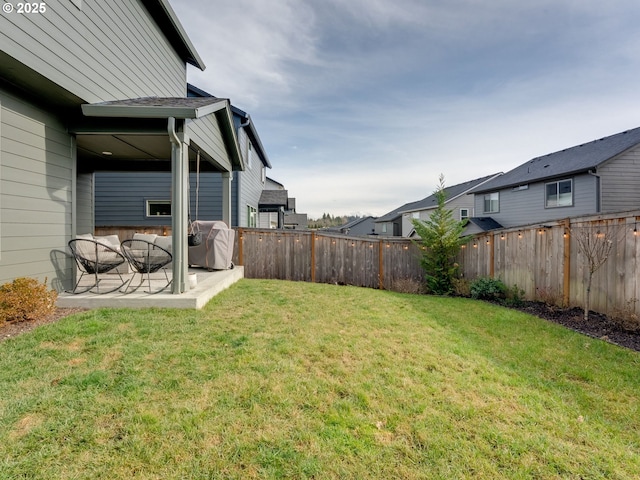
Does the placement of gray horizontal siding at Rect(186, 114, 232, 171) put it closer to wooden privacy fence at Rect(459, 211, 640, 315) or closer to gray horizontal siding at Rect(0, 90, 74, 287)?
gray horizontal siding at Rect(0, 90, 74, 287)

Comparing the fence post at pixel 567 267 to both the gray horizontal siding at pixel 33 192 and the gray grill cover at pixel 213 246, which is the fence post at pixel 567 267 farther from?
the gray horizontal siding at pixel 33 192

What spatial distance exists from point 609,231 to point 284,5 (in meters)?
8.76

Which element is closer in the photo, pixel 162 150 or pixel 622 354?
pixel 622 354

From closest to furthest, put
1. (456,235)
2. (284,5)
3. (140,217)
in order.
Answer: (284,5), (456,235), (140,217)

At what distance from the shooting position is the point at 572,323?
4.95m

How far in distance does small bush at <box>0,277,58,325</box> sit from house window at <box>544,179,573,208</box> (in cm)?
1684

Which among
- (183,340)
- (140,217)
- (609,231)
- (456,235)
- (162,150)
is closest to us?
(183,340)

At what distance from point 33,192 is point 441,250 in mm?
8656

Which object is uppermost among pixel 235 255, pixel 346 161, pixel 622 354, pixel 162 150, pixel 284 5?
pixel 284 5

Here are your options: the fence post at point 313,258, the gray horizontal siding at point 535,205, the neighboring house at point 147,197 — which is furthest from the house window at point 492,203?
the neighboring house at point 147,197

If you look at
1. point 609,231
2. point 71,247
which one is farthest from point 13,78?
point 609,231

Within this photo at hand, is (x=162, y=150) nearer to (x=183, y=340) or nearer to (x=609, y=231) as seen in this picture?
(x=183, y=340)

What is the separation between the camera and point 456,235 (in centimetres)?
832

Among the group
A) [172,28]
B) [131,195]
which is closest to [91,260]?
[172,28]
